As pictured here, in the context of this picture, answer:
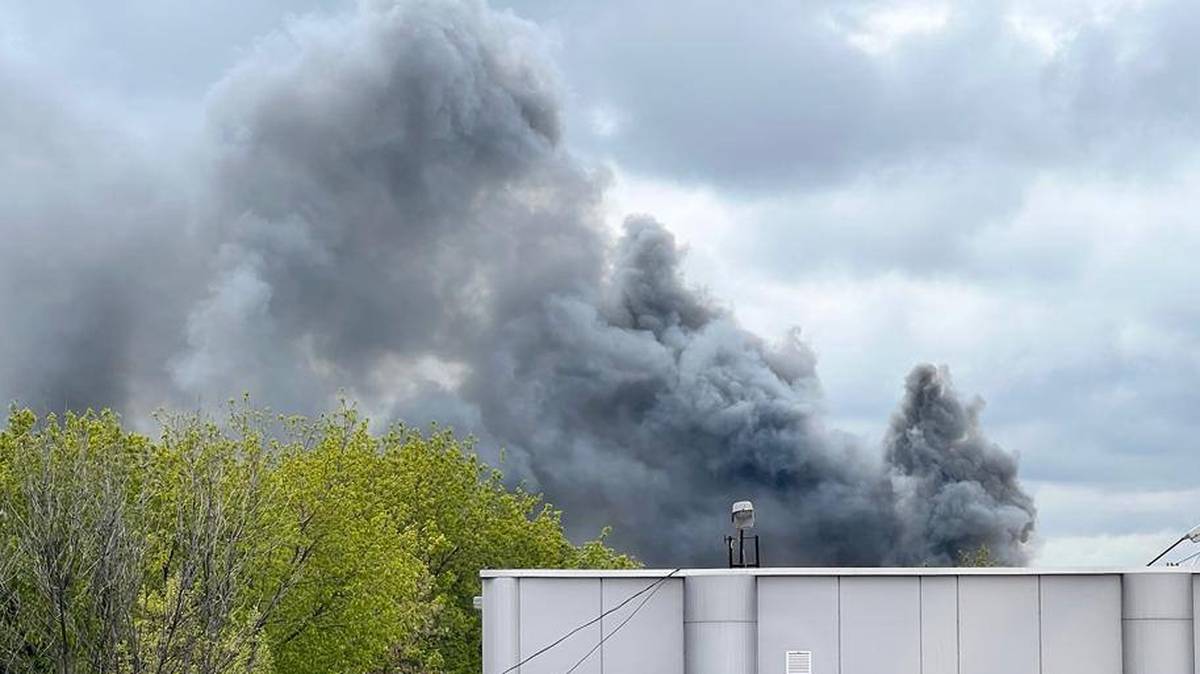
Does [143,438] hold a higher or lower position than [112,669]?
higher

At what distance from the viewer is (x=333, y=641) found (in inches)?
2096

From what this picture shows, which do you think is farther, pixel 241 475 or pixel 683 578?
pixel 241 475

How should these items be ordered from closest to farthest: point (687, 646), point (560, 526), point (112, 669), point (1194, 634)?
point (1194, 634) → point (687, 646) → point (112, 669) → point (560, 526)

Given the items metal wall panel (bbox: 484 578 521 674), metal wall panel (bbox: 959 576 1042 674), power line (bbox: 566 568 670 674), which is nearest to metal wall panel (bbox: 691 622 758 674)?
power line (bbox: 566 568 670 674)

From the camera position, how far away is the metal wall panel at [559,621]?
25578 millimetres

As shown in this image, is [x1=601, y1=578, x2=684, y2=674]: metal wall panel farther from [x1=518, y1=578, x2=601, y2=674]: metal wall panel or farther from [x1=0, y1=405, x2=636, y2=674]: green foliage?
[x1=0, y1=405, x2=636, y2=674]: green foliage

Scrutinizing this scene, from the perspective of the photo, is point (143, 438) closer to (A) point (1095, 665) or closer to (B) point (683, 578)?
(B) point (683, 578)

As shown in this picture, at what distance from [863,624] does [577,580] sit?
424cm

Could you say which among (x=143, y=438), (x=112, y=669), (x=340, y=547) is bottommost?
(x=112, y=669)

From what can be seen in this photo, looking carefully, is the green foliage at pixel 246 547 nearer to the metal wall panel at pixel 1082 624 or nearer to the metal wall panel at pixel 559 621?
the metal wall panel at pixel 559 621

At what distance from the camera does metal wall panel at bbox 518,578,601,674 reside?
25.6 m

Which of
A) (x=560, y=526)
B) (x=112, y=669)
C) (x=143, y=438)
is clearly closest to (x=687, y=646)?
(x=112, y=669)

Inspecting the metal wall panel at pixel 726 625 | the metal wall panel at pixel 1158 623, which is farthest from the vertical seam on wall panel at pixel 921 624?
the metal wall panel at pixel 1158 623

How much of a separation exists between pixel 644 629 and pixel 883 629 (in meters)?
3.49
